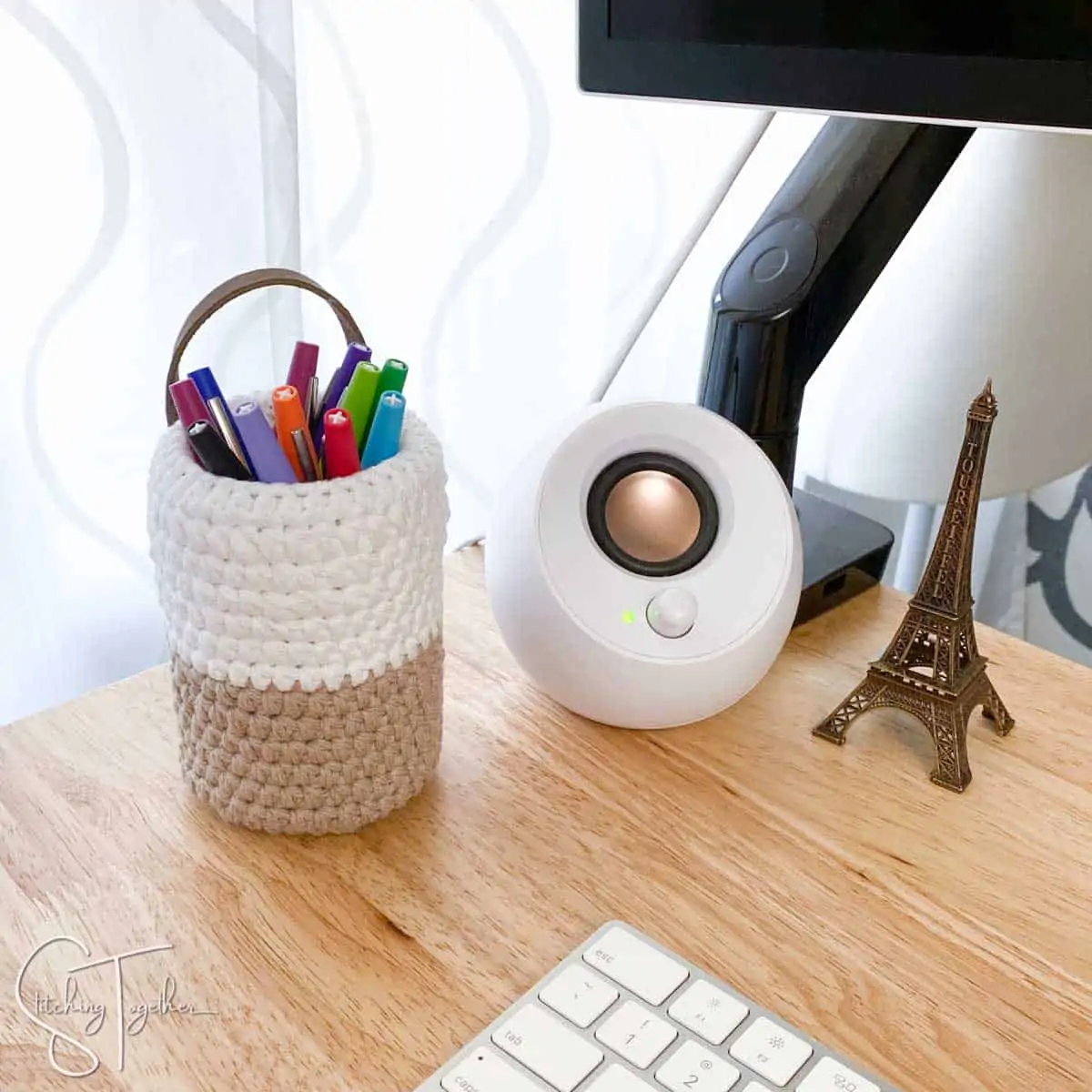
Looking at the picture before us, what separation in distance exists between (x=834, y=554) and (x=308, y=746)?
0.32 metres

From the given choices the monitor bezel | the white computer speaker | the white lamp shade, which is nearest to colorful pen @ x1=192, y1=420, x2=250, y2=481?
the white computer speaker

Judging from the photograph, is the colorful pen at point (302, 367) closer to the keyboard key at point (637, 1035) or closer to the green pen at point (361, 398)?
the green pen at point (361, 398)

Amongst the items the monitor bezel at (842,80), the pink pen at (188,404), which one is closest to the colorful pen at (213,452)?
the pink pen at (188,404)

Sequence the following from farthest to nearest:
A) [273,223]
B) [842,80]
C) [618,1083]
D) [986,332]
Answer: [986,332] → [273,223] → [842,80] → [618,1083]

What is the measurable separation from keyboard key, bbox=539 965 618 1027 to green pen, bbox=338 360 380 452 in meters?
0.20

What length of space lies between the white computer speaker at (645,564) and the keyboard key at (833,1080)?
170mm

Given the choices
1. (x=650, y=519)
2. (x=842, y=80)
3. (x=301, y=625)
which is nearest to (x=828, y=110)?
(x=842, y=80)

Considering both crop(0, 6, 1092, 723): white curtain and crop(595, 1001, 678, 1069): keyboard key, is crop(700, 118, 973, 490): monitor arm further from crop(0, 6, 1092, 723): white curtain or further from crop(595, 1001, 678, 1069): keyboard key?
crop(595, 1001, 678, 1069): keyboard key

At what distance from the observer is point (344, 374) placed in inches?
17.6

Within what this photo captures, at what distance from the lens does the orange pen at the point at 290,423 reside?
412 mm

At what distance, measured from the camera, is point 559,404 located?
83 centimetres

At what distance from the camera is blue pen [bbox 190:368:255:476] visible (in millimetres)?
422

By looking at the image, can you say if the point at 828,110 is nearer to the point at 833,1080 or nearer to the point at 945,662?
the point at 945,662

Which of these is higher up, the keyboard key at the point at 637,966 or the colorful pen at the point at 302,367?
the colorful pen at the point at 302,367
